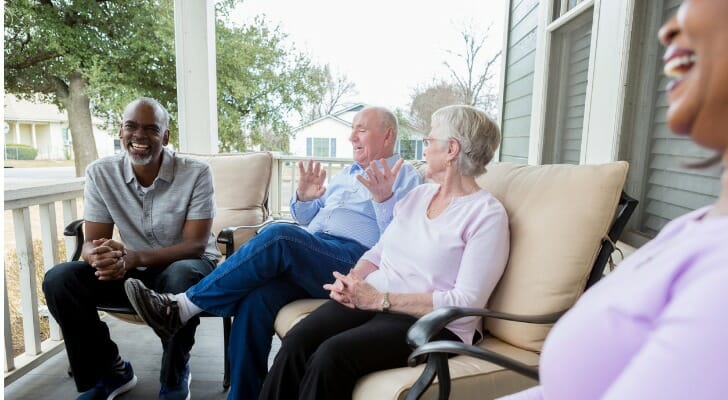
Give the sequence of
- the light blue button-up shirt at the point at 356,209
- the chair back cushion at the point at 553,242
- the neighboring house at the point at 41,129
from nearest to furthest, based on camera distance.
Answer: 1. the chair back cushion at the point at 553,242
2. the light blue button-up shirt at the point at 356,209
3. the neighboring house at the point at 41,129

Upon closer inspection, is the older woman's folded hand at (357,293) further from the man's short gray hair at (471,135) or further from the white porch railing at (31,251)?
the white porch railing at (31,251)

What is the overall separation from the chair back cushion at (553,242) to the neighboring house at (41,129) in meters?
3.41

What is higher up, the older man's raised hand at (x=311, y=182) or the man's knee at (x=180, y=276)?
the older man's raised hand at (x=311, y=182)

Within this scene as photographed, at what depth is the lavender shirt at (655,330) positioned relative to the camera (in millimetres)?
381

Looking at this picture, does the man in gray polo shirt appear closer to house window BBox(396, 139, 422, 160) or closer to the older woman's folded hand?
the older woman's folded hand

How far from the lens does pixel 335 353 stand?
1.24 meters

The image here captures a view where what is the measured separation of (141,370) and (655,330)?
234 centimetres

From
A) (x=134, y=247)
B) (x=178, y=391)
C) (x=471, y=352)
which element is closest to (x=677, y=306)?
(x=471, y=352)

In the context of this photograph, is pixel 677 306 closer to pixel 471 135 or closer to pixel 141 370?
pixel 471 135

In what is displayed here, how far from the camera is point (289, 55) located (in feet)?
16.2

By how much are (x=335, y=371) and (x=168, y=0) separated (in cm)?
403

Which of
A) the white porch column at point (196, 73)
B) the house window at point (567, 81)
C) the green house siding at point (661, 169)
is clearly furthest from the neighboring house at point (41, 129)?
the green house siding at point (661, 169)

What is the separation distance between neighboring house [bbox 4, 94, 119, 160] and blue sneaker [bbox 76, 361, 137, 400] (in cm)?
212

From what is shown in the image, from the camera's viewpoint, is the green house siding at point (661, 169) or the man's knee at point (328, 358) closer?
the man's knee at point (328, 358)
